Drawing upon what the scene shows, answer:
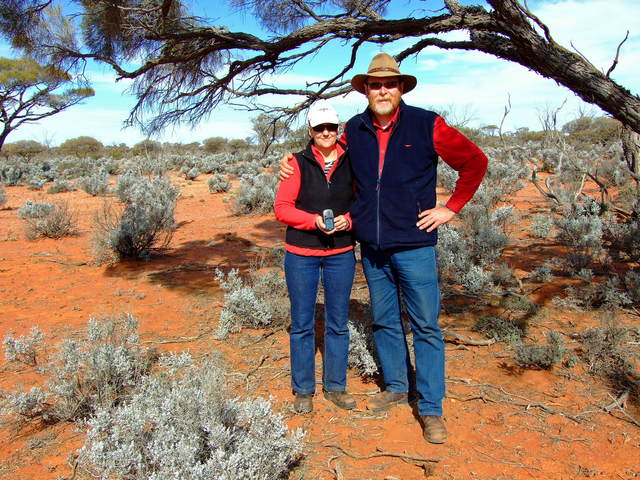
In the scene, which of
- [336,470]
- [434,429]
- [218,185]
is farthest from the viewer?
[218,185]

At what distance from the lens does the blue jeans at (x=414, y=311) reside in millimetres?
2850

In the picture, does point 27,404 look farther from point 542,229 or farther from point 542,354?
point 542,229

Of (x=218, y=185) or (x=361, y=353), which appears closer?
(x=361, y=353)

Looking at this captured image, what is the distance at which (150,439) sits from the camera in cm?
243

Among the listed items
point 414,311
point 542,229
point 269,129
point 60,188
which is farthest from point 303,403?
point 60,188

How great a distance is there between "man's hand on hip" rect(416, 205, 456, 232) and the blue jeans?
0.15m

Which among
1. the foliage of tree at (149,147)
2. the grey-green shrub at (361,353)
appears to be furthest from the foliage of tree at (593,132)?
the grey-green shrub at (361,353)

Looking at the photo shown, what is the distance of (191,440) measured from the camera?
7.09ft

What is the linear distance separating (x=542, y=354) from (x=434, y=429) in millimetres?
1263

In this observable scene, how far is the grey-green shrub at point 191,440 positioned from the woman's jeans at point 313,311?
2.20 feet

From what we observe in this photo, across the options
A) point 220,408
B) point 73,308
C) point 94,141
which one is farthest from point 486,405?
point 94,141

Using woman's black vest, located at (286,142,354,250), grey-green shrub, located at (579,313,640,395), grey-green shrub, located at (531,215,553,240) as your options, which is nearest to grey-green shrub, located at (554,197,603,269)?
grey-green shrub, located at (531,215,553,240)

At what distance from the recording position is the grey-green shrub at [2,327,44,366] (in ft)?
12.0

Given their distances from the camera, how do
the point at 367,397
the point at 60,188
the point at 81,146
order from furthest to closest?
the point at 81,146 < the point at 60,188 < the point at 367,397
